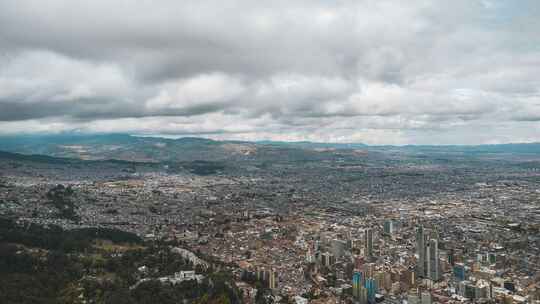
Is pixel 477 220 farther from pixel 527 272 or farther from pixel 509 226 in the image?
pixel 527 272

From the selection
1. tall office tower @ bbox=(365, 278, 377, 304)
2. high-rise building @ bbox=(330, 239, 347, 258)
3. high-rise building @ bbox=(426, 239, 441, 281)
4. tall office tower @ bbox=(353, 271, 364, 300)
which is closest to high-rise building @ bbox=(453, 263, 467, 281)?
high-rise building @ bbox=(426, 239, 441, 281)

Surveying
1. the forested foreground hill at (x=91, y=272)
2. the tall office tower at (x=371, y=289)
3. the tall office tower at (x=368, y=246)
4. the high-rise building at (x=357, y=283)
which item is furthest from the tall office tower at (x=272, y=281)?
the tall office tower at (x=368, y=246)

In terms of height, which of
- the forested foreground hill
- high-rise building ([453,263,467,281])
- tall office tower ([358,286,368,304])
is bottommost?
tall office tower ([358,286,368,304])

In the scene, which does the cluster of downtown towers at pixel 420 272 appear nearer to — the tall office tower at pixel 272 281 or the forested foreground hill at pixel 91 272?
the tall office tower at pixel 272 281

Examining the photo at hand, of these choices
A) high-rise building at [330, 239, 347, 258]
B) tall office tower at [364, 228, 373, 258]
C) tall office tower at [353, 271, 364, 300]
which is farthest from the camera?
high-rise building at [330, 239, 347, 258]

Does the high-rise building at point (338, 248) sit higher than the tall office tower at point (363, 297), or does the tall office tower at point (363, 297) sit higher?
the high-rise building at point (338, 248)

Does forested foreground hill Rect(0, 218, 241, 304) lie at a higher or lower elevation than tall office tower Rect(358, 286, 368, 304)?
higher

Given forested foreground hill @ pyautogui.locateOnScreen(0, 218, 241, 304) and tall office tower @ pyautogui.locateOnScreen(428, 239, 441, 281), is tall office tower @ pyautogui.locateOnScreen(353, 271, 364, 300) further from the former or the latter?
forested foreground hill @ pyautogui.locateOnScreen(0, 218, 241, 304)

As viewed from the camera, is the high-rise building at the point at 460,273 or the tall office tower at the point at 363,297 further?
the high-rise building at the point at 460,273

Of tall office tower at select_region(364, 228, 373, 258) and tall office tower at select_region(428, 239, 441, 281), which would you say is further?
tall office tower at select_region(364, 228, 373, 258)

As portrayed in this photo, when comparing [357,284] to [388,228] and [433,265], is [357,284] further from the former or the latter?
[388,228]
